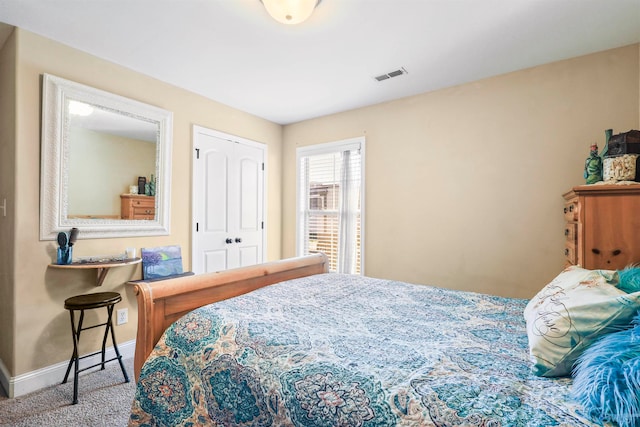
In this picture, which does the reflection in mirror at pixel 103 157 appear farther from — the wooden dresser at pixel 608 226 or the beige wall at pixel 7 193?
the wooden dresser at pixel 608 226

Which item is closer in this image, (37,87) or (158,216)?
(37,87)

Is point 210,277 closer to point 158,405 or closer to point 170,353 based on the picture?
point 170,353

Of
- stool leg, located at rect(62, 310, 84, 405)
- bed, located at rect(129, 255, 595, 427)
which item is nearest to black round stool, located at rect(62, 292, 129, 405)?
stool leg, located at rect(62, 310, 84, 405)

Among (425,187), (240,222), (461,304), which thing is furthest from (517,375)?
(240,222)

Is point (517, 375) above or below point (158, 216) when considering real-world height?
below

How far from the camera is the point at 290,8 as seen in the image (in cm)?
176

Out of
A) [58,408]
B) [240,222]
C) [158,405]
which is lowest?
[58,408]

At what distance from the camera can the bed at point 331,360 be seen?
0.89 metres

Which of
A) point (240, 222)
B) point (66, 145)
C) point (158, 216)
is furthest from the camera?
point (240, 222)

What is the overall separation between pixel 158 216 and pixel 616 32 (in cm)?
408

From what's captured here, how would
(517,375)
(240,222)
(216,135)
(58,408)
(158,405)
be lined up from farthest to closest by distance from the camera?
(240,222) < (216,135) < (58,408) < (158,405) < (517,375)

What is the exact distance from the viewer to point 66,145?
2.38 m

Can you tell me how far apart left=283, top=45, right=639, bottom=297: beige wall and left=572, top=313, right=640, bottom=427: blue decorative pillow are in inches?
80.5

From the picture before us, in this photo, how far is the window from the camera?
3.79 metres
